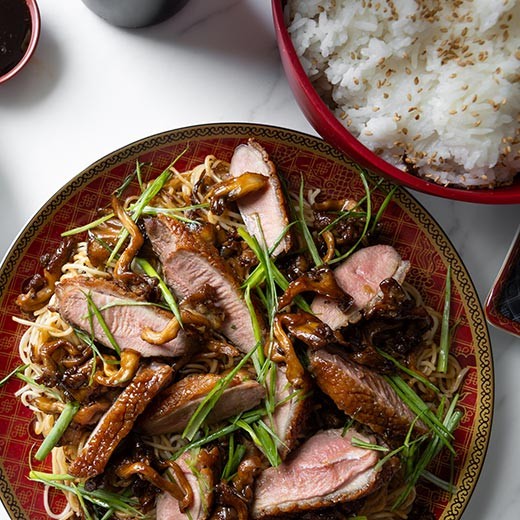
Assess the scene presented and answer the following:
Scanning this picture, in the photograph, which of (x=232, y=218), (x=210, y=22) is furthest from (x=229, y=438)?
(x=210, y=22)

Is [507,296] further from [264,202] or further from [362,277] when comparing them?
[264,202]

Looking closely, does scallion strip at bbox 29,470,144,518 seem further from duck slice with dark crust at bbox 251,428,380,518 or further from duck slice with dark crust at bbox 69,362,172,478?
duck slice with dark crust at bbox 251,428,380,518

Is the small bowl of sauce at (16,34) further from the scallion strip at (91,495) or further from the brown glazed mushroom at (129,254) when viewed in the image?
the scallion strip at (91,495)

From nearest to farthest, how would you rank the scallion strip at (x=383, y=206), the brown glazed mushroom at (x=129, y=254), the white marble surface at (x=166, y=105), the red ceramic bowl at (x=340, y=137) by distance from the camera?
1. the red ceramic bowl at (x=340, y=137)
2. the brown glazed mushroom at (x=129, y=254)
3. the scallion strip at (x=383, y=206)
4. the white marble surface at (x=166, y=105)

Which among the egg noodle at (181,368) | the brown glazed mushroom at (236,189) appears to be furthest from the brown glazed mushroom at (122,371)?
the brown glazed mushroom at (236,189)

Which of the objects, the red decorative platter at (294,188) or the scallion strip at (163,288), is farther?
the red decorative platter at (294,188)

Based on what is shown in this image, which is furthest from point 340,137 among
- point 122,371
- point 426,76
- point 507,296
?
point 122,371

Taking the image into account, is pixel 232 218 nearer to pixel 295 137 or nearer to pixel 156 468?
pixel 295 137
